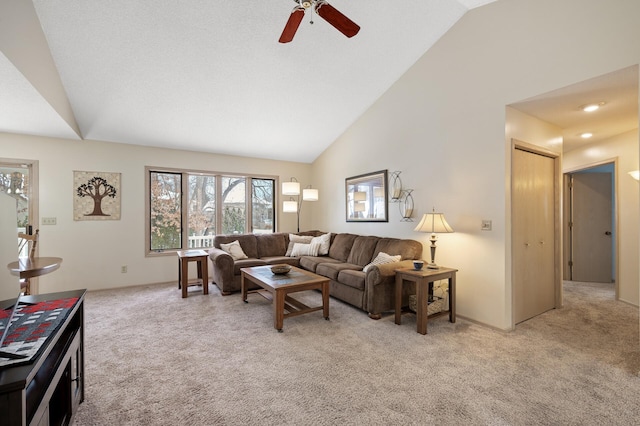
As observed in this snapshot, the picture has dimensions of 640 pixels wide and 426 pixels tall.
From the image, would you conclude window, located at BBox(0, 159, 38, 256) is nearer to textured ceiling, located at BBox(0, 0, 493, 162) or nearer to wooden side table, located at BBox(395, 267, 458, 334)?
textured ceiling, located at BBox(0, 0, 493, 162)

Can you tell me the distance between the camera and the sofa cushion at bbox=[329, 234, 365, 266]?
4906mm

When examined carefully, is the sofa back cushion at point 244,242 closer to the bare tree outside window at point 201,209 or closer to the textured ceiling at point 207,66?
the bare tree outside window at point 201,209

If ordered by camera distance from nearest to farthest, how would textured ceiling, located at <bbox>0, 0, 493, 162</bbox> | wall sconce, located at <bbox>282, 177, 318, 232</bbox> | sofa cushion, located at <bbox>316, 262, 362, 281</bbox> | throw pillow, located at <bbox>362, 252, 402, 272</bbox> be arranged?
1. textured ceiling, located at <bbox>0, 0, 493, 162</bbox>
2. throw pillow, located at <bbox>362, 252, 402, 272</bbox>
3. sofa cushion, located at <bbox>316, 262, 362, 281</bbox>
4. wall sconce, located at <bbox>282, 177, 318, 232</bbox>

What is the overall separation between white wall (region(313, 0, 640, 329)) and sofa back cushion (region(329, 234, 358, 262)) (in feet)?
2.68

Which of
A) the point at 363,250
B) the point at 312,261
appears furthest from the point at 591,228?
the point at 312,261

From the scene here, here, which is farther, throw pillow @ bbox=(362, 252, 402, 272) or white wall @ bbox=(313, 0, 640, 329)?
throw pillow @ bbox=(362, 252, 402, 272)

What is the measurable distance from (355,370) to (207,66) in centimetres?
363

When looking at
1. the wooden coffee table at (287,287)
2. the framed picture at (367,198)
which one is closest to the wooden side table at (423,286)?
the wooden coffee table at (287,287)

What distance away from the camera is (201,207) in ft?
18.3

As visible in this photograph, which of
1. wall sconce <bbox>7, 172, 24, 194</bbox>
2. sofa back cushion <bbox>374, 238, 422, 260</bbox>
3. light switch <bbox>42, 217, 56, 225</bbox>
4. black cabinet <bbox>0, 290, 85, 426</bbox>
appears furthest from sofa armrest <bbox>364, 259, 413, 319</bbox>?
wall sconce <bbox>7, 172, 24, 194</bbox>

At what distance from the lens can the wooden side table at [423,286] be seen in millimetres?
2970

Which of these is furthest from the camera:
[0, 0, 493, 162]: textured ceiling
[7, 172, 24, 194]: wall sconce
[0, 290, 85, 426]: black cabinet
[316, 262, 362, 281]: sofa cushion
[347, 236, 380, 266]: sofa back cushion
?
[347, 236, 380, 266]: sofa back cushion

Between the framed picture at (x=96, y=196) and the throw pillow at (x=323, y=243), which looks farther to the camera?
the throw pillow at (x=323, y=243)

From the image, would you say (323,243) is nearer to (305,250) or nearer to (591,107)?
(305,250)
